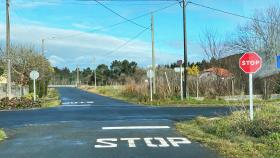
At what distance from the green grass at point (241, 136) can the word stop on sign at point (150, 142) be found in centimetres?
55

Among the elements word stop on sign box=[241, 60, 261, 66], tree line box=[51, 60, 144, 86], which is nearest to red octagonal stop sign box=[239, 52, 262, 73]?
word stop on sign box=[241, 60, 261, 66]

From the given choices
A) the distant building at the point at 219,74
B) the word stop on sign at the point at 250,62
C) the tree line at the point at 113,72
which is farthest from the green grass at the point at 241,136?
the tree line at the point at 113,72

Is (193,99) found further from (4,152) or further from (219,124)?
(4,152)

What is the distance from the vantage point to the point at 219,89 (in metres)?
46.2

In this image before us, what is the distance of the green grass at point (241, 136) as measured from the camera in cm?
1171

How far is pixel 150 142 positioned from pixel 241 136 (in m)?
2.52

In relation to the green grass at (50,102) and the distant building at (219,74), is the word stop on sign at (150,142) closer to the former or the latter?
the green grass at (50,102)

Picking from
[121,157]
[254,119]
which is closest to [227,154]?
[121,157]

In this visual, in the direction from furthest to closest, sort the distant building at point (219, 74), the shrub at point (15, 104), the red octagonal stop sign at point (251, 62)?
1. the distant building at point (219, 74)
2. the shrub at point (15, 104)
3. the red octagonal stop sign at point (251, 62)

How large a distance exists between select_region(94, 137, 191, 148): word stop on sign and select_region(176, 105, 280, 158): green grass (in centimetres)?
55

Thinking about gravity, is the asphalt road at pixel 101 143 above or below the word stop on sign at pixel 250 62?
below

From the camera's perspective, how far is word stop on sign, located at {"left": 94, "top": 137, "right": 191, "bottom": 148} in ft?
43.9

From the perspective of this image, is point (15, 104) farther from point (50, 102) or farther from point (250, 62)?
point (250, 62)

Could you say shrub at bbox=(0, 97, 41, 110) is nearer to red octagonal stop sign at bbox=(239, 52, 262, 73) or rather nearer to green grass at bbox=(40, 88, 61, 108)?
green grass at bbox=(40, 88, 61, 108)
